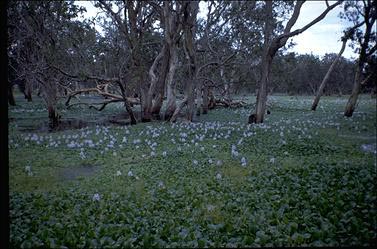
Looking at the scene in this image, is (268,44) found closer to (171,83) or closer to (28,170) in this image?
(171,83)

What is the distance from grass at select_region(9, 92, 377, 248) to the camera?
455 cm

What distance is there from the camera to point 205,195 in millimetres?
6488

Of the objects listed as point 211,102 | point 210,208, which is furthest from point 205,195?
point 211,102

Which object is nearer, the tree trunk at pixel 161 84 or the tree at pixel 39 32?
the tree at pixel 39 32

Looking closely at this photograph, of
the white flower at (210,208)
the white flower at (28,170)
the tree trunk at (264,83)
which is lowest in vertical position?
the white flower at (28,170)

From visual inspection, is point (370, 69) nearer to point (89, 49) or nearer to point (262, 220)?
point (262, 220)

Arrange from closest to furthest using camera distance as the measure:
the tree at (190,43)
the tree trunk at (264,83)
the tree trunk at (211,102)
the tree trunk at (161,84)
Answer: the tree trunk at (264,83) < the tree at (190,43) < the tree trunk at (161,84) < the tree trunk at (211,102)

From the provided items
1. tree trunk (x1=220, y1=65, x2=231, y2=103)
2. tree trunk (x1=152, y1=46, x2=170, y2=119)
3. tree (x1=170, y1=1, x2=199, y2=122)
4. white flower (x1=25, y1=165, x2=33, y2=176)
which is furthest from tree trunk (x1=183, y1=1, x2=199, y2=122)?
white flower (x1=25, y1=165, x2=33, y2=176)

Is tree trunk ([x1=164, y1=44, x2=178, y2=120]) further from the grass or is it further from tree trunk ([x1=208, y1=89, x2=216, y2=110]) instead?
tree trunk ([x1=208, y1=89, x2=216, y2=110])

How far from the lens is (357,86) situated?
16.9ft

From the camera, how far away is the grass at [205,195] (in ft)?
14.9

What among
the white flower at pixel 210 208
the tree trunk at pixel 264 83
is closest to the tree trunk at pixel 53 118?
the tree trunk at pixel 264 83

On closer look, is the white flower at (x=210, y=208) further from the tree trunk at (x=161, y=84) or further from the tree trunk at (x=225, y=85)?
the tree trunk at (x=225, y=85)

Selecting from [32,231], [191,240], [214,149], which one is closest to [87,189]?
[32,231]
